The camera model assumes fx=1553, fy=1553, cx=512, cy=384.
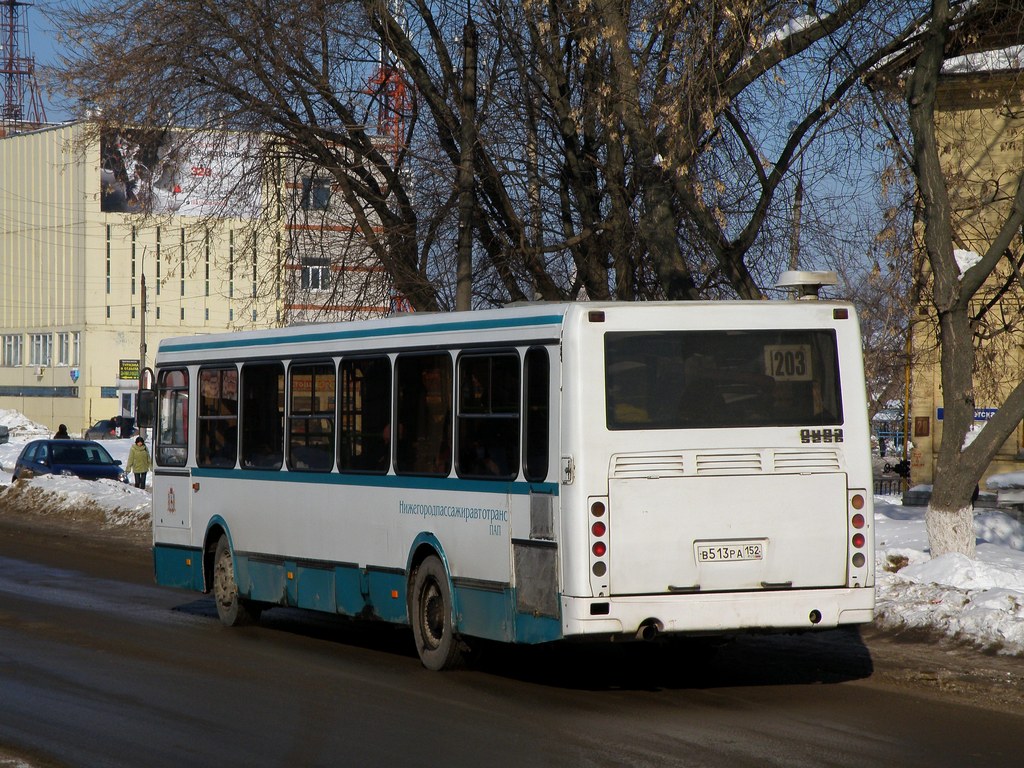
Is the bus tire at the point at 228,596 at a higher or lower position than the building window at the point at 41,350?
lower

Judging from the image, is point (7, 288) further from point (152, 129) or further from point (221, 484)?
point (221, 484)

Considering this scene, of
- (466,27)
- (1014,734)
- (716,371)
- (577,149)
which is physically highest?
(466,27)

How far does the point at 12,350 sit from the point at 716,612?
94.1 meters

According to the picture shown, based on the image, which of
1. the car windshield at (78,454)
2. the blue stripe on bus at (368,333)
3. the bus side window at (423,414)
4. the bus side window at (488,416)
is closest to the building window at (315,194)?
the blue stripe on bus at (368,333)

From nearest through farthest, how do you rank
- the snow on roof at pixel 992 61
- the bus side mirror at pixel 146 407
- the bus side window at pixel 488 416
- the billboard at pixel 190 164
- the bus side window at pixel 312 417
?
1. the bus side window at pixel 488 416
2. the bus side window at pixel 312 417
3. the bus side mirror at pixel 146 407
4. the snow on roof at pixel 992 61
5. the billboard at pixel 190 164

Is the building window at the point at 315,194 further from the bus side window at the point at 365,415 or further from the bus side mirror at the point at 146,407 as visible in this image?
the bus side window at the point at 365,415

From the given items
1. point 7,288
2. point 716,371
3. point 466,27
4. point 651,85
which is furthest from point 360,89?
point 7,288

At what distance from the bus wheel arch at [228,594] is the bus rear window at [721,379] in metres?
5.87

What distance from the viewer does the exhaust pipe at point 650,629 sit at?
980cm

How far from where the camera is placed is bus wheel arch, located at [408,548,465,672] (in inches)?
443

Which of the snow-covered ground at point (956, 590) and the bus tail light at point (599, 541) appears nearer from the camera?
the bus tail light at point (599, 541)

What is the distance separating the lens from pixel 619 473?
9898 millimetres

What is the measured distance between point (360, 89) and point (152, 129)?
111 inches

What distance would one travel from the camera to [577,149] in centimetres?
1995
